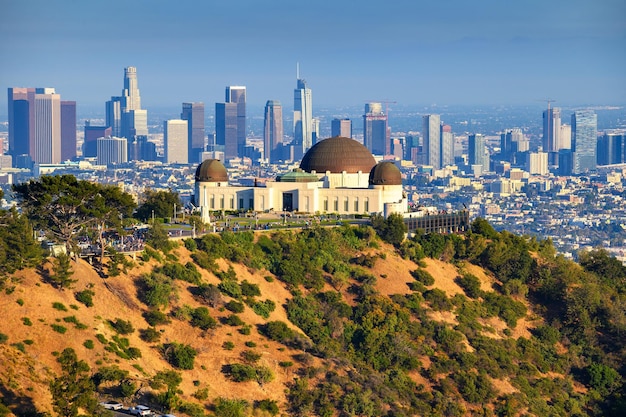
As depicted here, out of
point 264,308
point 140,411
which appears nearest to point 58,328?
point 140,411

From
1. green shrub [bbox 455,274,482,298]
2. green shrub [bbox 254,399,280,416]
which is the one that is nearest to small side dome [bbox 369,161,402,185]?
green shrub [bbox 455,274,482,298]

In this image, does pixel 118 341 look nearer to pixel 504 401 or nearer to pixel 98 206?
pixel 98 206

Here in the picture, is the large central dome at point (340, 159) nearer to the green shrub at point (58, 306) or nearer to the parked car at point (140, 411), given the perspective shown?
the green shrub at point (58, 306)

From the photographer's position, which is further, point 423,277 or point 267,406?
point 423,277

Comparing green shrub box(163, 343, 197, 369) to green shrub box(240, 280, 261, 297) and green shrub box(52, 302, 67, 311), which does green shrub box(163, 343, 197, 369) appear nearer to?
green shrub box(52, 302, 67, 311)

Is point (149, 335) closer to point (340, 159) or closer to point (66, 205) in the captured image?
point (66, 205)

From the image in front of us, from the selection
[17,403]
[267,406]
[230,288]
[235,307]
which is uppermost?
[230,288]
